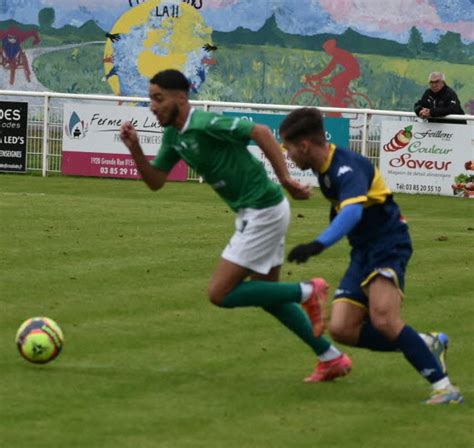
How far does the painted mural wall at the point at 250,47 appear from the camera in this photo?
122 ft

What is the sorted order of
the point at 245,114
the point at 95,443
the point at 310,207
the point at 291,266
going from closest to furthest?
1. the point at 95,443
2. the point at 291,266
3. the point at 310,207
4. the point at 245,114

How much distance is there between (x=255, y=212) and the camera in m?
8.52

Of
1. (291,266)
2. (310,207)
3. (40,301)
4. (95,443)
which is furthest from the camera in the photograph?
(310,207)

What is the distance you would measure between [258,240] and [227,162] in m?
0.52

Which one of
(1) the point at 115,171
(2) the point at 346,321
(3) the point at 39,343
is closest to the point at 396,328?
(2) the point at 346,321

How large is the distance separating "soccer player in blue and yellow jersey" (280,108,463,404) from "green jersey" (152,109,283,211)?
25.1 inches

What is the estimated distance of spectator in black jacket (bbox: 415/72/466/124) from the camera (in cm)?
2253

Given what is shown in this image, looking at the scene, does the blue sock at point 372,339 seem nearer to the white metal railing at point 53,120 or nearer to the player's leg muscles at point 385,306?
the player's leg muscles at point 385,306

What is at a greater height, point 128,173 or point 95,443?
point 95,443

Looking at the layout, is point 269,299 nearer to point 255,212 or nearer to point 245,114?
point 255,212

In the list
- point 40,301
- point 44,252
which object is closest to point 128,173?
point 44,252

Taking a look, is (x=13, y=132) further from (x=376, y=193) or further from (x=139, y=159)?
(x=376, y=193)

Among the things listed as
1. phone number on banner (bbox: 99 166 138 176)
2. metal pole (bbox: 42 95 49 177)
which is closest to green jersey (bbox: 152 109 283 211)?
phone number on banner (bbox: 99 166 138 176)

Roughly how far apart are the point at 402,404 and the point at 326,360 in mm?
736
